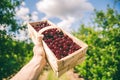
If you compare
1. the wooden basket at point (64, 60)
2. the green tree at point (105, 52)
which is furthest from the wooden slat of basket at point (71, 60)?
the green tree at point (105, 52)

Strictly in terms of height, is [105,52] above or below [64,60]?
below

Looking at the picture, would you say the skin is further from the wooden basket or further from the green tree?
the green tree

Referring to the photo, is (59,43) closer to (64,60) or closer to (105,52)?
(64,60)

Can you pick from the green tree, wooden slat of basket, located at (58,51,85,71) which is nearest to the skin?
wooden slat of basket, located at (58,51,85,71)

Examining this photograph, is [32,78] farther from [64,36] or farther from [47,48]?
[64,36]

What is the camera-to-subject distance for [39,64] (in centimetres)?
405

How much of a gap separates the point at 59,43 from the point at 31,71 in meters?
1.27

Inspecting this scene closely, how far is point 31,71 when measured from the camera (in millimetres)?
3660

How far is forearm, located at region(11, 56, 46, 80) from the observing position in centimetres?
338

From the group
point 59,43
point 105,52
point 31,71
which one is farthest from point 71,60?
point 105,52

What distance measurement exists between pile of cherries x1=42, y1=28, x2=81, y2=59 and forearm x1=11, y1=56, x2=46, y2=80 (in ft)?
1.26

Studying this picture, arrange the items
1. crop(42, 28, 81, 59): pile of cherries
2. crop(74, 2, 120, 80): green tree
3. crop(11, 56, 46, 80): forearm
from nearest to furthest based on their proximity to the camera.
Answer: crop(11, 56, 46, 80): forearm < crop(42, 28, 81, 59): pile of cherries < crop(74, 2, 120, 80): green tree

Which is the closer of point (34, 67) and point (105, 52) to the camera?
point (34, 67)

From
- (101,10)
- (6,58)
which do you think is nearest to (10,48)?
(6,58)
